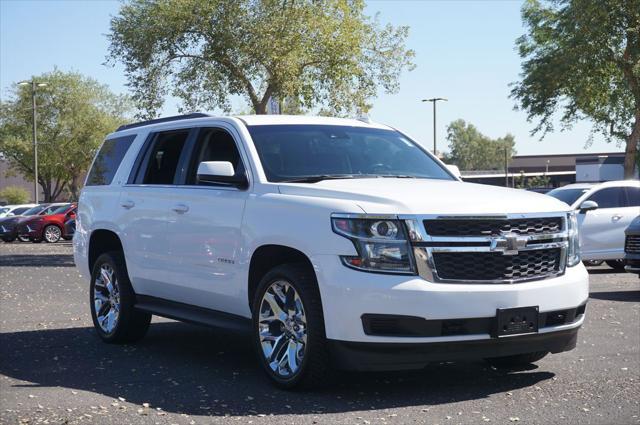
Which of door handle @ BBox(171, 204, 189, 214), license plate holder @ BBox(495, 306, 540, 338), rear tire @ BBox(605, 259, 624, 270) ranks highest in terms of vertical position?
door handle @ BBox(171, 204, 189, 214)

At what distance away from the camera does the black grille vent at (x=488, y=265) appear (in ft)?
20.4

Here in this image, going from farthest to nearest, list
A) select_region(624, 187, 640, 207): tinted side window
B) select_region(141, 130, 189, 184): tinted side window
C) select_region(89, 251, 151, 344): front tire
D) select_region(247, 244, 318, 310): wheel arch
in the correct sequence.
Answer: select_region(624, 187, 640, 207): tinted side window → select_region(89, 251, 151, 344): front tire → select_region(141, 130, 189, 184): tinted side window → select_region(247, 244, 318, 310): wheel arch

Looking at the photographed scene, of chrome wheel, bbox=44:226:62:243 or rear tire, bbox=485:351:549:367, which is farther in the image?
chrome wheel, bbox=44:226:62:243

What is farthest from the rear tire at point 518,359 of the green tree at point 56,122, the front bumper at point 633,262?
the green tree at point 56,122

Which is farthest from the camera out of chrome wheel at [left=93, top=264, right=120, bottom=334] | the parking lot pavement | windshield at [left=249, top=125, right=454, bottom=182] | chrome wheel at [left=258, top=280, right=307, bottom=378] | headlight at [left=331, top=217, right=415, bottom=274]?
chrome wheel at [left=93, top=264, right=120, bottom=334]

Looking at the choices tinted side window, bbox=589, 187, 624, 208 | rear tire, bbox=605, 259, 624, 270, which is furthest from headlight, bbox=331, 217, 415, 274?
rear tire, bbox=605, 259, 624, 270

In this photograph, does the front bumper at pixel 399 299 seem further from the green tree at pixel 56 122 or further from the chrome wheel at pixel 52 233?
the green tree at pixel 56 122

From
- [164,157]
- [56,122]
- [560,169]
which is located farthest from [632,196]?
[560,169]

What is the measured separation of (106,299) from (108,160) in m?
1.46

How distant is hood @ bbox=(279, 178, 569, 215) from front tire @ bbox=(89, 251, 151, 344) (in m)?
2.64

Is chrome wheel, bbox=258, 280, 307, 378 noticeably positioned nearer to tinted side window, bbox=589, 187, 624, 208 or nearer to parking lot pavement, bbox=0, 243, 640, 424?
parking lot pavement, bbox=0, 243, 640, 424

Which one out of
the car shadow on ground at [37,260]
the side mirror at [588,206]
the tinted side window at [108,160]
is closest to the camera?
the tinted side window at [108,160]

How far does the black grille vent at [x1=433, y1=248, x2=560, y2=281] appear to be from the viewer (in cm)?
623

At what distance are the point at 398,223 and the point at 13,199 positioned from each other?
3409 inches
